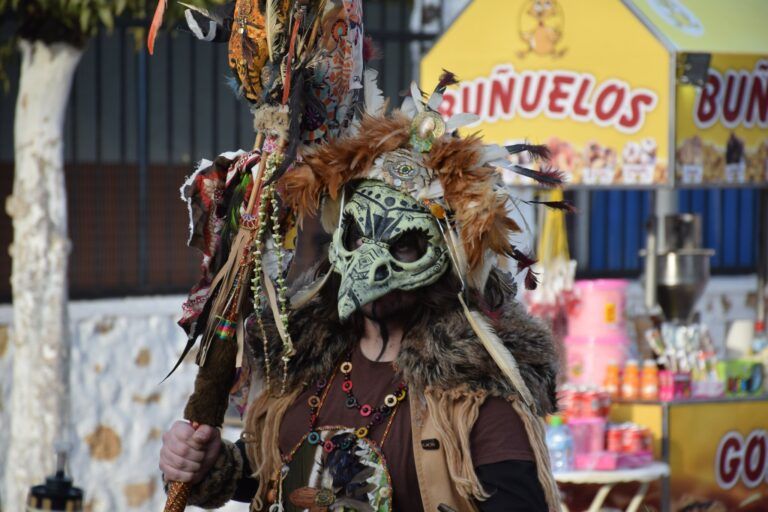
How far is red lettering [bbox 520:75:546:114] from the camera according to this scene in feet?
17.7

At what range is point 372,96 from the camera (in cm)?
251

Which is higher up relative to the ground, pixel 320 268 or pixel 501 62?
pixel 501 62

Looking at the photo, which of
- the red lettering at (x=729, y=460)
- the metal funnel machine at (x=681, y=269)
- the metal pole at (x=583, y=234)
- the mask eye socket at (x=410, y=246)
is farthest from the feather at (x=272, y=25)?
the metal pole at (x=583, y=234)

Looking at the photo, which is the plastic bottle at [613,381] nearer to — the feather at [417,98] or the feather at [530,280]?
the feather at [530,280]

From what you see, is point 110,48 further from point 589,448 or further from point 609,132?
point 589,448

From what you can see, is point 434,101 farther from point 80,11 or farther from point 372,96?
point 80,11

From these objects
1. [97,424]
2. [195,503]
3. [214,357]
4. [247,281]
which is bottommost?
[97,424]

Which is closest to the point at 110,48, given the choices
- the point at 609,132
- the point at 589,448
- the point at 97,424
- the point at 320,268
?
the point at 97,424

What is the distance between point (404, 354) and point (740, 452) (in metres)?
3.51

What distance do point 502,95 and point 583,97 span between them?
395 millimetres

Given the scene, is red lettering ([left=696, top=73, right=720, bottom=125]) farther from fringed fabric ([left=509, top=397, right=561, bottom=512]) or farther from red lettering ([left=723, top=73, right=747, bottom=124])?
fringed fabric ([left=509, top=397, right=561, bottom=512])

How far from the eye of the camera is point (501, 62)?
552cm

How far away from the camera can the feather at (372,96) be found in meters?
2.48

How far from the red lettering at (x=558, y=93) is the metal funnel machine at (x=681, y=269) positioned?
1.09 metres
